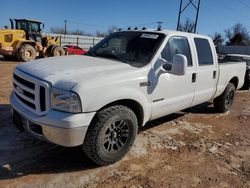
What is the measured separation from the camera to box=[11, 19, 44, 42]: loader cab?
1908cm

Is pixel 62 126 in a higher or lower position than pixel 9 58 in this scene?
higher

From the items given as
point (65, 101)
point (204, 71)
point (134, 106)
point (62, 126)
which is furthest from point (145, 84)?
point (204, 71)

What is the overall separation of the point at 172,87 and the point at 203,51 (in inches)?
55.6

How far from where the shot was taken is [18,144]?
446 centimetres

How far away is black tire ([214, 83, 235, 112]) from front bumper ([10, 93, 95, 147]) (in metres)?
4.54

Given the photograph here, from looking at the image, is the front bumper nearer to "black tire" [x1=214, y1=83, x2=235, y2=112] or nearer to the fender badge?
the fender badge

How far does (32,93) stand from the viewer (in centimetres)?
356

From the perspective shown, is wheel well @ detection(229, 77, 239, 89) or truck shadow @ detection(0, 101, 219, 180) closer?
truck shadow @ detection(0, 101, 219, 180)

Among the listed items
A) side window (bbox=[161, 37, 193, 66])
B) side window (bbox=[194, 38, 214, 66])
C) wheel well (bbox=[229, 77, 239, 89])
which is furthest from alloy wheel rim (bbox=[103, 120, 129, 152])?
wheel well (bbox=[229, 77, 239, 89])

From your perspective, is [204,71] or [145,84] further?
[204,71]

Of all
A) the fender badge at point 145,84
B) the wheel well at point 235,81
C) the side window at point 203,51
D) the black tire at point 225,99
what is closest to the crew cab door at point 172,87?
the fender badge at point 145,84

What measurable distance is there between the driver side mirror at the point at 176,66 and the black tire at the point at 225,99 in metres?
3.13

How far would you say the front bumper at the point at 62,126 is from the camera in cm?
327

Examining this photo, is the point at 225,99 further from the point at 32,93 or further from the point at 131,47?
the point at 32,93
